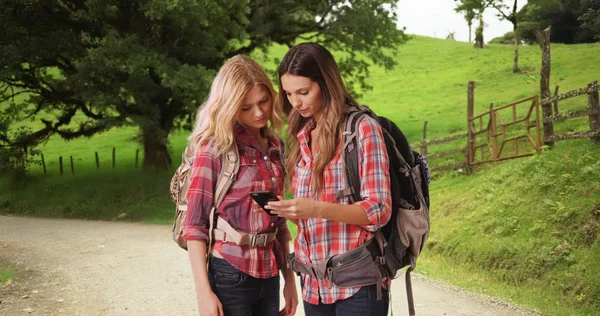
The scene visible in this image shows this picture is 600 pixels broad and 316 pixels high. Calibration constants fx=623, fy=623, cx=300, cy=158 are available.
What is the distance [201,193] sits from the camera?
2.78 m

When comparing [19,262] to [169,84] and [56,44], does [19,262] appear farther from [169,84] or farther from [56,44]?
[56,44]

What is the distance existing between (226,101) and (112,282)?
7.32 metres

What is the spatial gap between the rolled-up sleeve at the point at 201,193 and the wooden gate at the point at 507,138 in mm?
11367

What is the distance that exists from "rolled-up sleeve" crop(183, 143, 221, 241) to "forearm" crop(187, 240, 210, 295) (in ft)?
0.10

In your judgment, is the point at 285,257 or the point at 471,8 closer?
the point at 285,257

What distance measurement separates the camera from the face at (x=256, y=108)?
288 centimetres

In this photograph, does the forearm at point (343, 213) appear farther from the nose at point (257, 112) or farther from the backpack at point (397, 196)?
the nose at point (257, 112)

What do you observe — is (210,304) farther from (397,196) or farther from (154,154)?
(154,154)

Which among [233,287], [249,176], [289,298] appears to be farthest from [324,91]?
[289,298]

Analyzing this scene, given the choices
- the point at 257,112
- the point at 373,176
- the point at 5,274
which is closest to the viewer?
the point at 373,176

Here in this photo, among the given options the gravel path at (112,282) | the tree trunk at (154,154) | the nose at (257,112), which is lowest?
the gravel path at (112,282)

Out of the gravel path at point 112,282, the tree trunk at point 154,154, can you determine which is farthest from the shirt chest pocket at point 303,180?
the tree trunk at point 154,154

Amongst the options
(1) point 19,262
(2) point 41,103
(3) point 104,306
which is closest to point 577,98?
(3) point 104,306

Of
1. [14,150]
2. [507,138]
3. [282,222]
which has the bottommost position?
[14,150]
